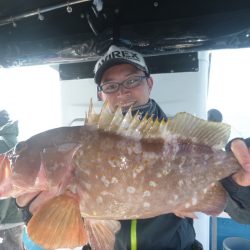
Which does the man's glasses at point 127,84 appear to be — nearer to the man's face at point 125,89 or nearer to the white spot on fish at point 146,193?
the man's face at point 125,89

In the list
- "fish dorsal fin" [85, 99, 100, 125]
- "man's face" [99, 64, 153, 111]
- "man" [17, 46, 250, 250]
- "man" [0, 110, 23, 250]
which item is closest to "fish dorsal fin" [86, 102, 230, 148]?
"fish dorsal fin" [85, 99, 100, 125]

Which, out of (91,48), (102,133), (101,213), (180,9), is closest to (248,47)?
(180,9)

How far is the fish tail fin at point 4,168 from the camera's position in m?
1.55

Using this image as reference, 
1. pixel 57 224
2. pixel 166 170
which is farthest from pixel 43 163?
pixel 166 170

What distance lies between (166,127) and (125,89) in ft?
3.18

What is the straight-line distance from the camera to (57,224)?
145 cm

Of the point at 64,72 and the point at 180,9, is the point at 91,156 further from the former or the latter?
the point at 64,72

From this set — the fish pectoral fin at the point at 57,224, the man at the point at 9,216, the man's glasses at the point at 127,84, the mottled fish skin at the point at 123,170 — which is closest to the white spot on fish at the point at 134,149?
the mottled fish skin at the point at 123,170

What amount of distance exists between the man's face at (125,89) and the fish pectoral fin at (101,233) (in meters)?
1.01

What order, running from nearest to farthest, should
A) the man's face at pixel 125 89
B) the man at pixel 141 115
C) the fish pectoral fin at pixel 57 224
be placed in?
the fish pectoral fin at pixel 57 224 → the man at pixel 141 115 → the man's face at pixel 125 89

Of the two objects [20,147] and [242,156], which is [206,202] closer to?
[242,156]

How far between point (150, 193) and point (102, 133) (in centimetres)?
42

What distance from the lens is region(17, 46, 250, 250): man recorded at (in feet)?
5.44

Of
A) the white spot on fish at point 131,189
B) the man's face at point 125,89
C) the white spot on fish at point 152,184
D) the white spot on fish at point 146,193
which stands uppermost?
the man's face at point 125,89
